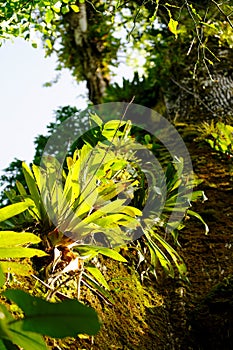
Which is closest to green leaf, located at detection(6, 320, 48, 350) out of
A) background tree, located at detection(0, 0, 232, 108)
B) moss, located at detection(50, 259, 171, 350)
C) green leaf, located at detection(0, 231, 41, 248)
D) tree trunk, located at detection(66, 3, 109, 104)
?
green leaf, located at detection(0, 231, 41, 248)

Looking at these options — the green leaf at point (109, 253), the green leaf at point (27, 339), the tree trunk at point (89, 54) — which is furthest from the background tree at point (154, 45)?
the green leaf at point (27, 339)

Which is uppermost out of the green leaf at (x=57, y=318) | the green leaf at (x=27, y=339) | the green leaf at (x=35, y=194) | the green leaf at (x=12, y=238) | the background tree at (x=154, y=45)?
the background tree at (x=154, y=45)

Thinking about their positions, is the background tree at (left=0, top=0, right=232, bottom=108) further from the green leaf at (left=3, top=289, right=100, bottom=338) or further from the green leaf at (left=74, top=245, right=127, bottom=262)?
the green leaf at (left=3, top=289, right=100, bottom=338)

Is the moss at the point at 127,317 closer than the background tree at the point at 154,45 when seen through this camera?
Yes

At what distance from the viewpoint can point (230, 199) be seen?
12.6ft

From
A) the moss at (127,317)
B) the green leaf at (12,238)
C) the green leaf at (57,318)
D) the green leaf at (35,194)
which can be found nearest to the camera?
the green leaf at (57,318)

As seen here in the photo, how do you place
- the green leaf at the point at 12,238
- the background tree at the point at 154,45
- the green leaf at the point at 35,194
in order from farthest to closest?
the background tree at the point at 154,45
the green leaf at the point at 35,194
the green leaf at the point at 12,238

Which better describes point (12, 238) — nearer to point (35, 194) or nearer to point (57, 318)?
point (35, 194)

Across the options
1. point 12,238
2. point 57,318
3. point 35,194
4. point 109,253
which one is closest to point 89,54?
point 35,194

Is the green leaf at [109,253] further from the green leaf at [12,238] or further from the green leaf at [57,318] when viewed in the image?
the green leaf at [57,318]

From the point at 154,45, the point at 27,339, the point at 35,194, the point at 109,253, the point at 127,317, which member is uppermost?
the point at 154,45

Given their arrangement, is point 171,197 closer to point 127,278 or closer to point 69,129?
point 127,278

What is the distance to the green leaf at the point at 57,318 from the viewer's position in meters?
0.63

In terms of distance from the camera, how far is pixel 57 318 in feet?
2.07
